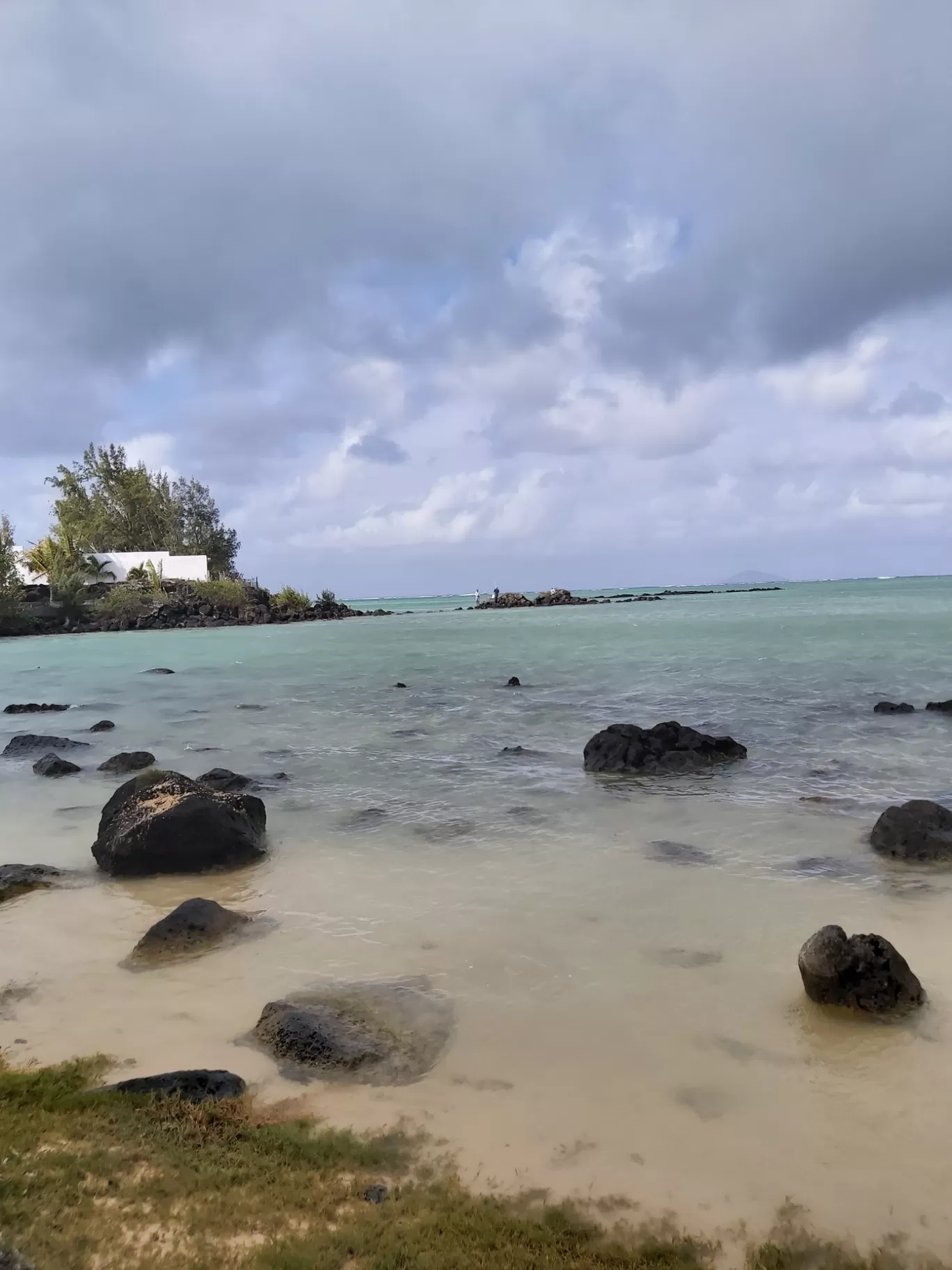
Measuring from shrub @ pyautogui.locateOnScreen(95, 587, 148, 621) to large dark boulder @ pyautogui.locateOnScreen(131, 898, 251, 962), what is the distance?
61.6 metres

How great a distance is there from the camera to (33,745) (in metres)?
14.3

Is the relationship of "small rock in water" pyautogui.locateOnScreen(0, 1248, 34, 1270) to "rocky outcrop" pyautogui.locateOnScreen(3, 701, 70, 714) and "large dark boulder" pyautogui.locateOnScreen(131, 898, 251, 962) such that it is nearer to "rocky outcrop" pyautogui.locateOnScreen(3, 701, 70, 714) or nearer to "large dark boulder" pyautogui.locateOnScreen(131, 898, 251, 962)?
"large dark boulder" pyautogui.locateOnScreen(131, 898, 251, 962)

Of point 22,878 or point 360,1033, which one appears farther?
point 22,878

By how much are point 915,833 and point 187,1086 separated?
6565 millimetres

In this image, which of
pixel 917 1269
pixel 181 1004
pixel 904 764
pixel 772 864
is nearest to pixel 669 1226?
pixel 917 1269

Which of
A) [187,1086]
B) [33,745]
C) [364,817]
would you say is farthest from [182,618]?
[187,1086]

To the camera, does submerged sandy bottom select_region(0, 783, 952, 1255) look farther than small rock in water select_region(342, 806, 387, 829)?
No

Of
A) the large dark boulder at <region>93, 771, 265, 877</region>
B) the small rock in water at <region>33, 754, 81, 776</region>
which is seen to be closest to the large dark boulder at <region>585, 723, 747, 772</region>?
the large dark boulder at <region>93, 771, 265, 877</region>

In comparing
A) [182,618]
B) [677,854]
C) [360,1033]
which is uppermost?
[182,618]

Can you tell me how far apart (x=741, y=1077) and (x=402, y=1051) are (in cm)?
170

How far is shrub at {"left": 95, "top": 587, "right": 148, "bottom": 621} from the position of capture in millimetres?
62625

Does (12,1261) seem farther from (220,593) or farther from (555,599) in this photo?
(555,599)

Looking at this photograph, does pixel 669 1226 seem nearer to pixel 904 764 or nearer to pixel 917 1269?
pixel 917 1269

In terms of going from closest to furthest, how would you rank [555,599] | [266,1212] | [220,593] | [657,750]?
[266,1212], [657,750], [220,593], [555,599]
